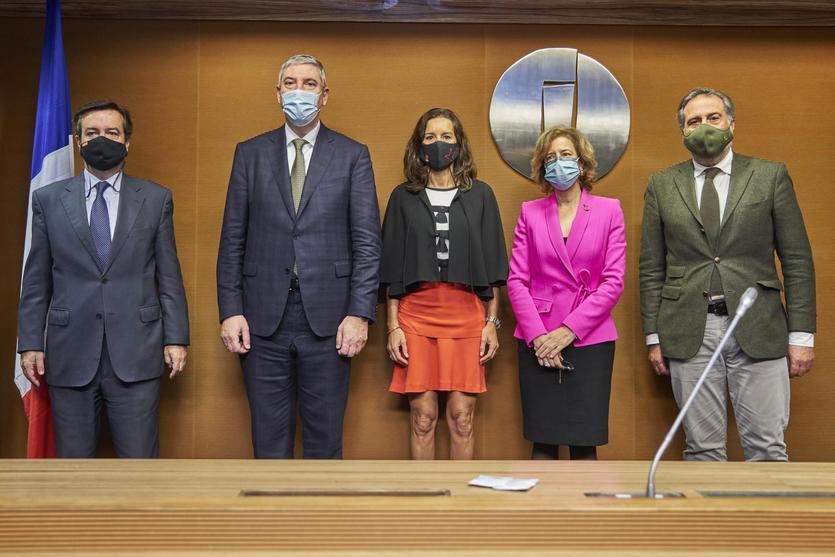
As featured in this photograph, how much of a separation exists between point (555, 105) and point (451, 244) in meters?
1.07

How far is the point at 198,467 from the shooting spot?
197 centimetres

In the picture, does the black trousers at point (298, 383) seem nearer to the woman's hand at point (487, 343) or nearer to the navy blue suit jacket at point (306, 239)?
the navy blue suit jacket at point (306, 239)

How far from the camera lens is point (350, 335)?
136 inches

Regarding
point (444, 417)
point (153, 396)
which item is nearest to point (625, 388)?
point (444, 417)

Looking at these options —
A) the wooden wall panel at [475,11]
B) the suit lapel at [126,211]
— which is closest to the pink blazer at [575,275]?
the wooden wall panel at [475,11]

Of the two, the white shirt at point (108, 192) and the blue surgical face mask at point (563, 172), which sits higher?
the blue surgical face mask at point (563, 172)

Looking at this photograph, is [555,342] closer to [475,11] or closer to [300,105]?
[300,105]

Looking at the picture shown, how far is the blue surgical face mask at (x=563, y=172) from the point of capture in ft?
11.9

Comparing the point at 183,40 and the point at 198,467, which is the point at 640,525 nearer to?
the point at 198,467

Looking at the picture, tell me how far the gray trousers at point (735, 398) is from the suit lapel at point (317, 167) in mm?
1614

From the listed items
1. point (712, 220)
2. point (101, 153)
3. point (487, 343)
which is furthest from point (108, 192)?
point (712, 220)

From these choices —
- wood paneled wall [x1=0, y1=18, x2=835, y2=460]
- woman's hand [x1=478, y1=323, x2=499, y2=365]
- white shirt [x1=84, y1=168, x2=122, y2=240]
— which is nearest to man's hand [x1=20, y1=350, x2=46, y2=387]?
white shirt [x1=84, y1=168, x2=122, y2=240]

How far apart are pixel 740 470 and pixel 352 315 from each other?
1.80m

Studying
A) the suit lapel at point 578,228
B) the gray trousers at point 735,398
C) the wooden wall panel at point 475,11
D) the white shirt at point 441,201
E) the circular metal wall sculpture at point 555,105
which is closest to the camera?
the gray trousers at point 735,398
